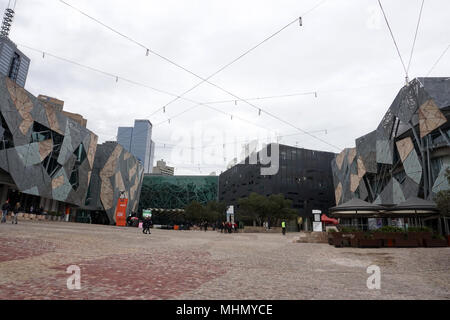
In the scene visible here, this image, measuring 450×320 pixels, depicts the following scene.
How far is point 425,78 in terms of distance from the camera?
29469 mm

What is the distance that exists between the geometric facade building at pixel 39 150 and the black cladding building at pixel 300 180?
42455mm

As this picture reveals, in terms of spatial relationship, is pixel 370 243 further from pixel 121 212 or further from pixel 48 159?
pixel 48 159

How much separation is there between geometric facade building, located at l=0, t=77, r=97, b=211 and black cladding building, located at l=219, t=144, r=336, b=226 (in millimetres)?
42455

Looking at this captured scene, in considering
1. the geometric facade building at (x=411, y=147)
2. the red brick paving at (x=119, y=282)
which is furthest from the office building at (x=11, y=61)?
the red brick paving at (x=119, y=282)

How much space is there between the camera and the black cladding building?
71.6 m

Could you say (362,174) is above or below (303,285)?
above

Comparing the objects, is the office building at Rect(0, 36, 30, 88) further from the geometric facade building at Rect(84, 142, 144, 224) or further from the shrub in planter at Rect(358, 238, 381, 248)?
the shrub in planter at Rect(358, 238, 381, 248)

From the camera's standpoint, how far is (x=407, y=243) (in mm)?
16172
